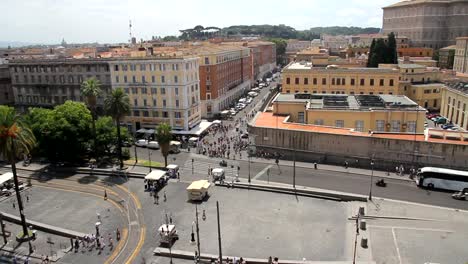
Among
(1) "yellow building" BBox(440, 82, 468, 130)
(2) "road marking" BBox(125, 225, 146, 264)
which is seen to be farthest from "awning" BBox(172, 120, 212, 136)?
(1) "yellow building" BBox(440, 82, 468, 130)

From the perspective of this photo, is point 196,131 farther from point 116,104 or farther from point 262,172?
point 262,172

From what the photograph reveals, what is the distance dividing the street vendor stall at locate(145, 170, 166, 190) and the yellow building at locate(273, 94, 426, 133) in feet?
87.2

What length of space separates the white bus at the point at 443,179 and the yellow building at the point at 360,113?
47.2 feet

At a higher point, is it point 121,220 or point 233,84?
point 233,84

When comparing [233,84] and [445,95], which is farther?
[233,84]

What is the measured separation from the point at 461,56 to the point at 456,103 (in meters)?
45.3

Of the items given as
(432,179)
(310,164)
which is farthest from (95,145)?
(432,179)

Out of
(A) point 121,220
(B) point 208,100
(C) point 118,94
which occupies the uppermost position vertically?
(C) point 118,94

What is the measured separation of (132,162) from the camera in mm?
59094

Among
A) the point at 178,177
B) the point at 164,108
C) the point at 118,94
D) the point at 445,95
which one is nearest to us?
the point at 178,177

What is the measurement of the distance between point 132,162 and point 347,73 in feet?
164

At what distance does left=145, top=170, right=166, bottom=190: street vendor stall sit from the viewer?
157 feet

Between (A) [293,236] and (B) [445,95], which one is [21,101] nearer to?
(A) [293,236]

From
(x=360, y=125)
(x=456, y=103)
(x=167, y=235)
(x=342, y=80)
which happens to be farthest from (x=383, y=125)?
(x=167, y=235)
